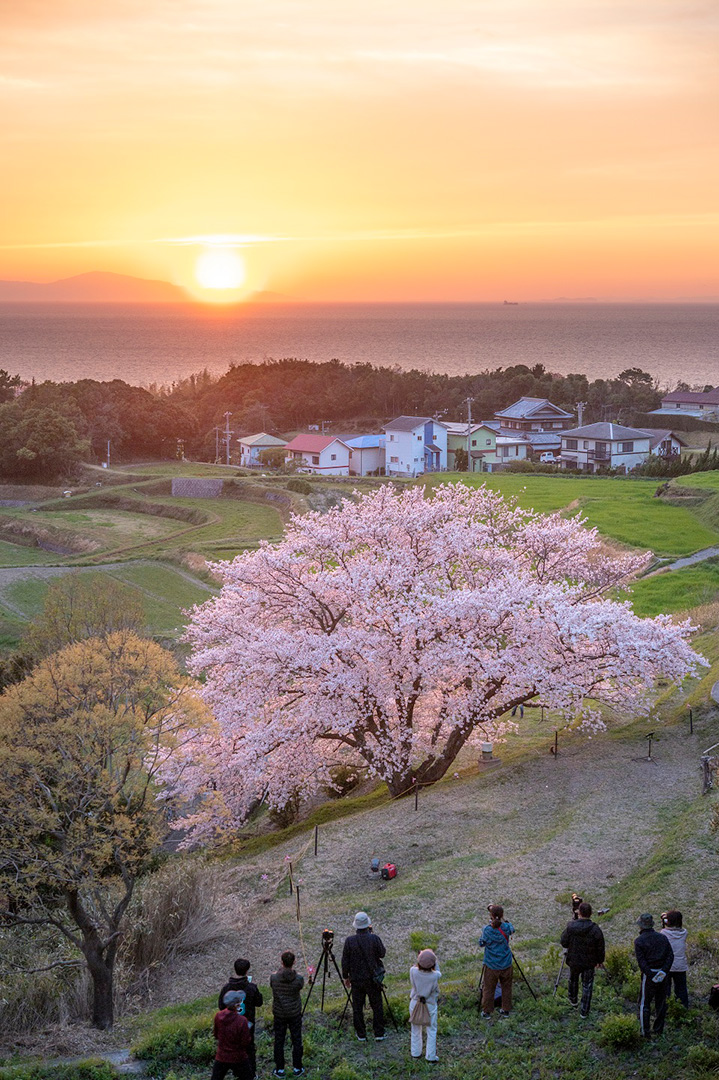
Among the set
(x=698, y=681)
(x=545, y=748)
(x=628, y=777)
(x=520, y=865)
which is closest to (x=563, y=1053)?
(x=520, y=865)

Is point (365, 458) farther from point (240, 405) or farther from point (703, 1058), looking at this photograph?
point (703, 1058)

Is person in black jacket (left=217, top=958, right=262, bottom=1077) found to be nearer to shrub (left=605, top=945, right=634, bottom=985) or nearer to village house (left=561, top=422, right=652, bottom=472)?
shrub (left=605, top=945, right=634, bottom=985)

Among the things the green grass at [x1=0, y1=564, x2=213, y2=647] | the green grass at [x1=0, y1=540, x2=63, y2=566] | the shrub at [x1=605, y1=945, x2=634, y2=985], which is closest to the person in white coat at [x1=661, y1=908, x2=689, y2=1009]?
the shrub at [x1=605, y1=945, x2=634, y2=985]

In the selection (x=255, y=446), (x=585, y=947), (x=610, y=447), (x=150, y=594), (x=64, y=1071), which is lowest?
(x=64, y=1071)

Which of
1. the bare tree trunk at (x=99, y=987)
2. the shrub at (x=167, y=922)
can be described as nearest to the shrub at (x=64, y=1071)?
the bare tree trunk at (x=99, y=987)

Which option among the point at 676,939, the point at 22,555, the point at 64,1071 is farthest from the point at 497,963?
the point at 22,555
